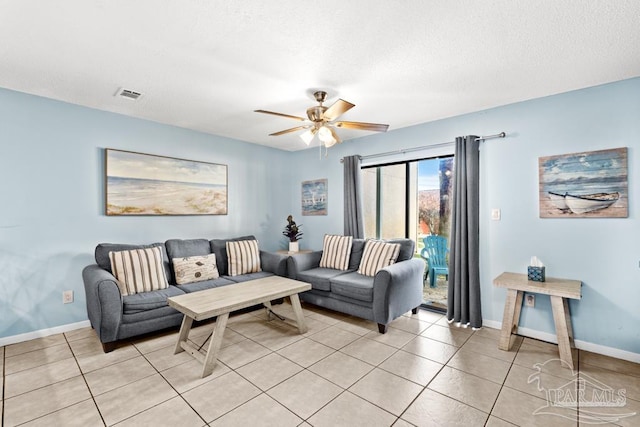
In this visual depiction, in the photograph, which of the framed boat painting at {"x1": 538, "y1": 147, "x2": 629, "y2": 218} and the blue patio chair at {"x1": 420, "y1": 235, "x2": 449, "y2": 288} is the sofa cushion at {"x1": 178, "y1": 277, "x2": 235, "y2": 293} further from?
the framed boat painting at {"x1": 538, "y1": 147, "x2": 629, "y2": 218}

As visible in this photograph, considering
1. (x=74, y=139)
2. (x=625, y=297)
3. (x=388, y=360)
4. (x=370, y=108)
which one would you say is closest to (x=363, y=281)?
(x=388, y=360)

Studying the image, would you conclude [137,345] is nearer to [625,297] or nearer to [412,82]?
[412,82]

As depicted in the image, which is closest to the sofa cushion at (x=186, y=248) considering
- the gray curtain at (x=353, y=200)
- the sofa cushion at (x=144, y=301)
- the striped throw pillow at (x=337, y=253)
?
the sofa cushion at (x=144, y=301)

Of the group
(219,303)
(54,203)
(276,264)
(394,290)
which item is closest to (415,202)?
(394,290)

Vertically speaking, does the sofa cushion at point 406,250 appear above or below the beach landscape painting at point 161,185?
below

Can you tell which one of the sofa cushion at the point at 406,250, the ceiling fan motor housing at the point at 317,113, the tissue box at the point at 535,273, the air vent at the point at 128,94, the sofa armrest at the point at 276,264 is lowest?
the sofa armrest at the point at 276,264

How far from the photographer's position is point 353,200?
4.46 meters

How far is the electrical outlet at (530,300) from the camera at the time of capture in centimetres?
301

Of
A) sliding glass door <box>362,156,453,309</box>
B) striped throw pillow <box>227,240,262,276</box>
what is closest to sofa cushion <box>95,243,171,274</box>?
striped throw pillow <box>227,240,262,276</box>

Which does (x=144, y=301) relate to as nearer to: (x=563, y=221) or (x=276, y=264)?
(x=276, y=264)

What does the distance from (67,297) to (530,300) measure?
4.83 metres

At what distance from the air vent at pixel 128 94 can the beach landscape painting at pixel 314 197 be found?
2.86 metres

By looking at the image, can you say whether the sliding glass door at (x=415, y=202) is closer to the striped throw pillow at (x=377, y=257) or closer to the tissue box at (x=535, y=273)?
the striped throw pillow at (x=377, y=257)

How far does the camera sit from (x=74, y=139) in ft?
10.5
